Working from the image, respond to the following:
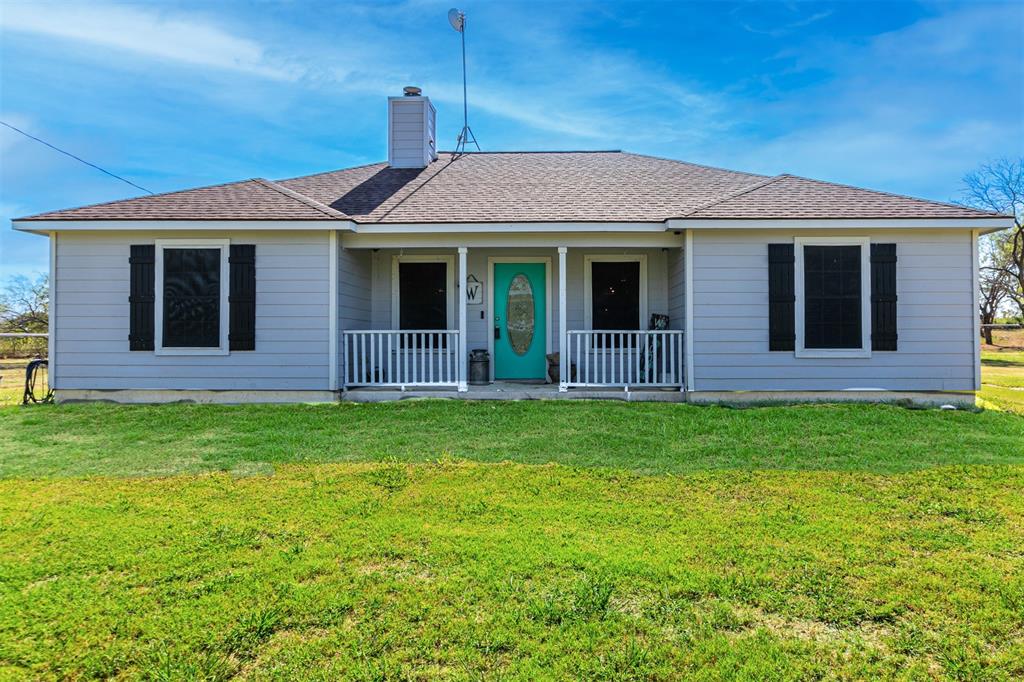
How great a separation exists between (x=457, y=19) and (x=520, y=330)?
7536 millimetres

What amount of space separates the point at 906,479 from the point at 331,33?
1234cm

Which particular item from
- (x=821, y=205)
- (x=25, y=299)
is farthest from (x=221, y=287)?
(x=25, y=299)

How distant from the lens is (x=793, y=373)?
8.17 meters

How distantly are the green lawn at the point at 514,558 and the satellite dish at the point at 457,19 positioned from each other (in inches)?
412

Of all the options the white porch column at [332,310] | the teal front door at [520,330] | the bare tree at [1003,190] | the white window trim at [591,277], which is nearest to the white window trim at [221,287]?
the white porch column at [332,310]

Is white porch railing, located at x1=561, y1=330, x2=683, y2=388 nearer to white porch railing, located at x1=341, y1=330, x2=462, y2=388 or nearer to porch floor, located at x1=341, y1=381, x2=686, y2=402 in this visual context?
porch floor, located at x1=341, y1=381, x2=686, y2=402

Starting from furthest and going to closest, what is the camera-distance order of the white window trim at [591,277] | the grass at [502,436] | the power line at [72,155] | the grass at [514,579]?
the power line at [72,155]
the white window trim at [591,277]
the grass at [502,436]
the grass at [514,579]

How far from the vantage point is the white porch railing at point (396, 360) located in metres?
8.41

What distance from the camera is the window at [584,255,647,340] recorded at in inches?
376

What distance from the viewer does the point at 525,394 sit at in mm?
8211

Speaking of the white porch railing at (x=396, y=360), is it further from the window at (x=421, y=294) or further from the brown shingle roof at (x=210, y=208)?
the brown shingle roof at (x=210, y=208)

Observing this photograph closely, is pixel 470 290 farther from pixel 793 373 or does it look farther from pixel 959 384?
pixel 959 384

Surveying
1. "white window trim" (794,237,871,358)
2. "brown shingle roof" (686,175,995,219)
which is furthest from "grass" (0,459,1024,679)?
"brown shingle roof" (686,175,995,219)

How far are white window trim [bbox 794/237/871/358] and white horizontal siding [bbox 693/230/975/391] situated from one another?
95 mm
